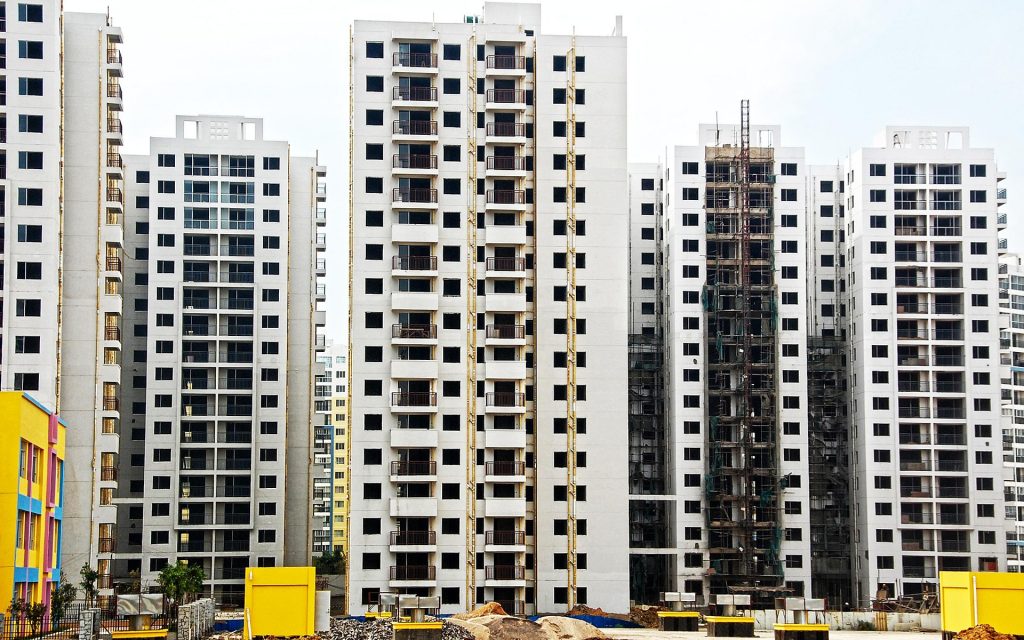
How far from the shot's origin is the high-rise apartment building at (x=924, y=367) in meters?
103

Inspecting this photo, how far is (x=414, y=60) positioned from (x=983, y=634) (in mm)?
52813

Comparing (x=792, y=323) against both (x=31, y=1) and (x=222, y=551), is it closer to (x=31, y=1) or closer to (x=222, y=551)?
(x=222, y=551)

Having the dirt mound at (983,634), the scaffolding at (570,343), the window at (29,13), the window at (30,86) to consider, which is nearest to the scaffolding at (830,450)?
the scaffolding at (570,343)

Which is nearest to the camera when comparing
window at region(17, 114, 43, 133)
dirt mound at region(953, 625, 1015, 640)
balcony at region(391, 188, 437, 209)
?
dirt mound at region(953, 625, 1015, 640)

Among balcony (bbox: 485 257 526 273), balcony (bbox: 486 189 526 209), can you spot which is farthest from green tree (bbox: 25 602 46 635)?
balcony (bbox: 486 189 526 209)

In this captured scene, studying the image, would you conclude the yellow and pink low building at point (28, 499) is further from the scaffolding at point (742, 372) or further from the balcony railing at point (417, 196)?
the scaffolding at point (742, 372)

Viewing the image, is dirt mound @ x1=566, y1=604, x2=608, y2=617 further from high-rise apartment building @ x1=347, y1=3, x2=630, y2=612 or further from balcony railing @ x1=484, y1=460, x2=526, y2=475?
Result: balcony railing @ x1=484, y1=460, x2=526, y2=475

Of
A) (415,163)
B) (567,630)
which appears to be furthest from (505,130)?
(567,630)

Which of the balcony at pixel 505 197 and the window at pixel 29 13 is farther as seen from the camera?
the balcony at pixel 505 197

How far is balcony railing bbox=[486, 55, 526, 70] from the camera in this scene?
90500 millimetres

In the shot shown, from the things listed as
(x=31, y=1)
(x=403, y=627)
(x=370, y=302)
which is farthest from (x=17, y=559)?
(x=31, y=1)

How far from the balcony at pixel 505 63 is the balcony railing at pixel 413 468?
88.2ft

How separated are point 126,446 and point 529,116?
1772 inches

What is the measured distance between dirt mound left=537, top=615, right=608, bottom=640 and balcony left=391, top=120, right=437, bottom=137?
118 ft
